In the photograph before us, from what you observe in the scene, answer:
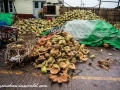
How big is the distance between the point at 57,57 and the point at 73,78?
3.18 ft

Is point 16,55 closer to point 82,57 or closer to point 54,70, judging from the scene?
point 54,70

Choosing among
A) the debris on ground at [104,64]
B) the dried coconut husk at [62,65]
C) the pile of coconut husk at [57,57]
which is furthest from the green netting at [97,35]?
the dried coconut husk at [62,65]

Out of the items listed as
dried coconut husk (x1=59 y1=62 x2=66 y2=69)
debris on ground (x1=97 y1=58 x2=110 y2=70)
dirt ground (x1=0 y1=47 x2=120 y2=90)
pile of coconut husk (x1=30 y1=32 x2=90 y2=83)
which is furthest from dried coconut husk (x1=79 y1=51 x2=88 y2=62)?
dried coconut husk (x1=59 y1=62 x2=66 y2=69)

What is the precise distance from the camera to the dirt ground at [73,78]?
3557 millimetres

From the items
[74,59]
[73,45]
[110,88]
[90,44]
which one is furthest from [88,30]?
[110,88]

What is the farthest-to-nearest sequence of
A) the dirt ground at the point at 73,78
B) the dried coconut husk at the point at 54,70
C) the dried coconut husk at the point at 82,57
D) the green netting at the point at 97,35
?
the green netting at the point at 97,35 < the dried coconut husk at the point at 82,57 < the dried coconut husk at the point at 54,70 < the dirt ground at the point at 73,78

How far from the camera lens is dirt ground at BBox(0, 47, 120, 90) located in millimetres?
3557

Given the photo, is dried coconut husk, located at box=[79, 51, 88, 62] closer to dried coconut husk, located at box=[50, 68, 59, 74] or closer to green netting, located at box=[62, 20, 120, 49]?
dried coconut husk, located at box=[50, 68, 59, 74]

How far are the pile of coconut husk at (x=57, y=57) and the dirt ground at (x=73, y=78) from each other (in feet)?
0.65

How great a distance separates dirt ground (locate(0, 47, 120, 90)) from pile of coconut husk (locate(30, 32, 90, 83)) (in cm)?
20

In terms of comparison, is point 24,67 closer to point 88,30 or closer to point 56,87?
point 56,87

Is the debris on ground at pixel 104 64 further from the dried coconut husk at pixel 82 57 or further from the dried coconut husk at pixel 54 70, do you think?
the dried coconut husk at pixel 54 70

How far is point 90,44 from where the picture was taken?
697 cm

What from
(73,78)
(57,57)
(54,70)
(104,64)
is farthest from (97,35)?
(54,70)
